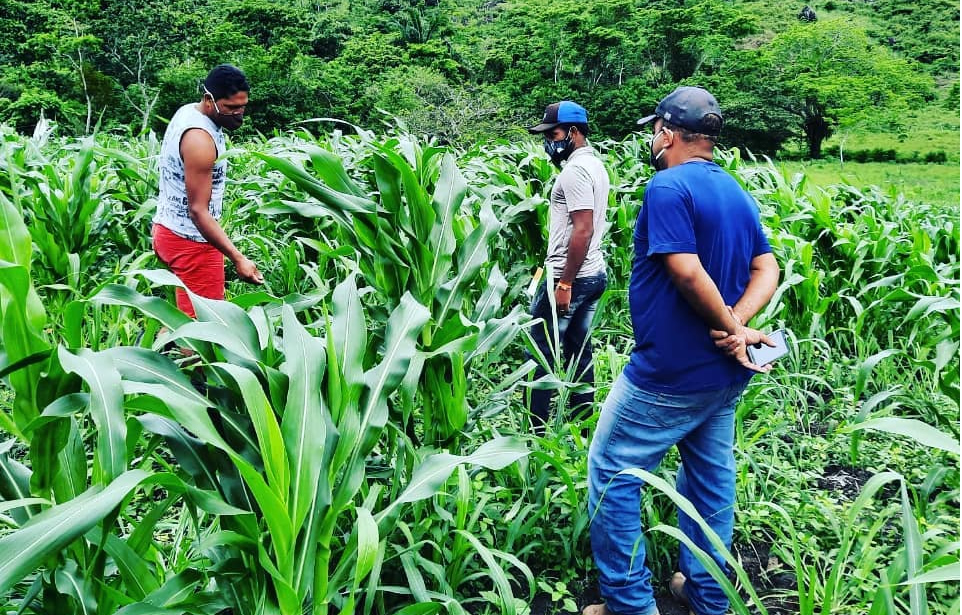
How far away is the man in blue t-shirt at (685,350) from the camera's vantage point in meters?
1.75

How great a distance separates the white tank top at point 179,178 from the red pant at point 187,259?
0.11 feet

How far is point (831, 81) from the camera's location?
2514cm

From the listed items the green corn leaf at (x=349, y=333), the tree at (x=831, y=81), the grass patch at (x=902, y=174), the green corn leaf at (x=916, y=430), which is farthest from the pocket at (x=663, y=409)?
the tree at (x=831, y=81)

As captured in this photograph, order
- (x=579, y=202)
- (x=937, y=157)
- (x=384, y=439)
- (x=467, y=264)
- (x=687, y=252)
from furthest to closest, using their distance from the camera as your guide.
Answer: (x=937, y=157) < (x=579, y=202) < (x=384, y=439) < (x=467, y=264) < (x=687, y=252)

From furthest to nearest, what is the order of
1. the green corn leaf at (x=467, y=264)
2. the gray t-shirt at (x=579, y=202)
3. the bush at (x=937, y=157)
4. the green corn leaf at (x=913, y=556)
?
the bush at (x=937, y=157) < the gray t-shirt at (x=579, y=202) < the green corn leaf at (x=467, y=264) < the green corn leaf at (x=913, y=556)

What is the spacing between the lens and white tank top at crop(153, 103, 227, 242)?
2758 mm

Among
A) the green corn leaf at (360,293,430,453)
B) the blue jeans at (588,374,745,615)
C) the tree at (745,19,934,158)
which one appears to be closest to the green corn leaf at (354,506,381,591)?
the green corn leaf at (360,293,430,453)

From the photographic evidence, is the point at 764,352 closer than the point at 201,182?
Yes

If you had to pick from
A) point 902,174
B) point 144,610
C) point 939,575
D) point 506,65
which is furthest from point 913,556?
point 506,65

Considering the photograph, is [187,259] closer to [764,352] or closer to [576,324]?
[576,324]

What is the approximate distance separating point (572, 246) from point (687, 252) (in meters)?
1.18

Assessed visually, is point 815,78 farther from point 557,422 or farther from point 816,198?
point 557,422

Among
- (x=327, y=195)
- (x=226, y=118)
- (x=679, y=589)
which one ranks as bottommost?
(x=679, y=589)

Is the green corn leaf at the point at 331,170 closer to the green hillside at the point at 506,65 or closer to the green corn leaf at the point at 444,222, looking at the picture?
the green corn leaf at the point at 444,222
